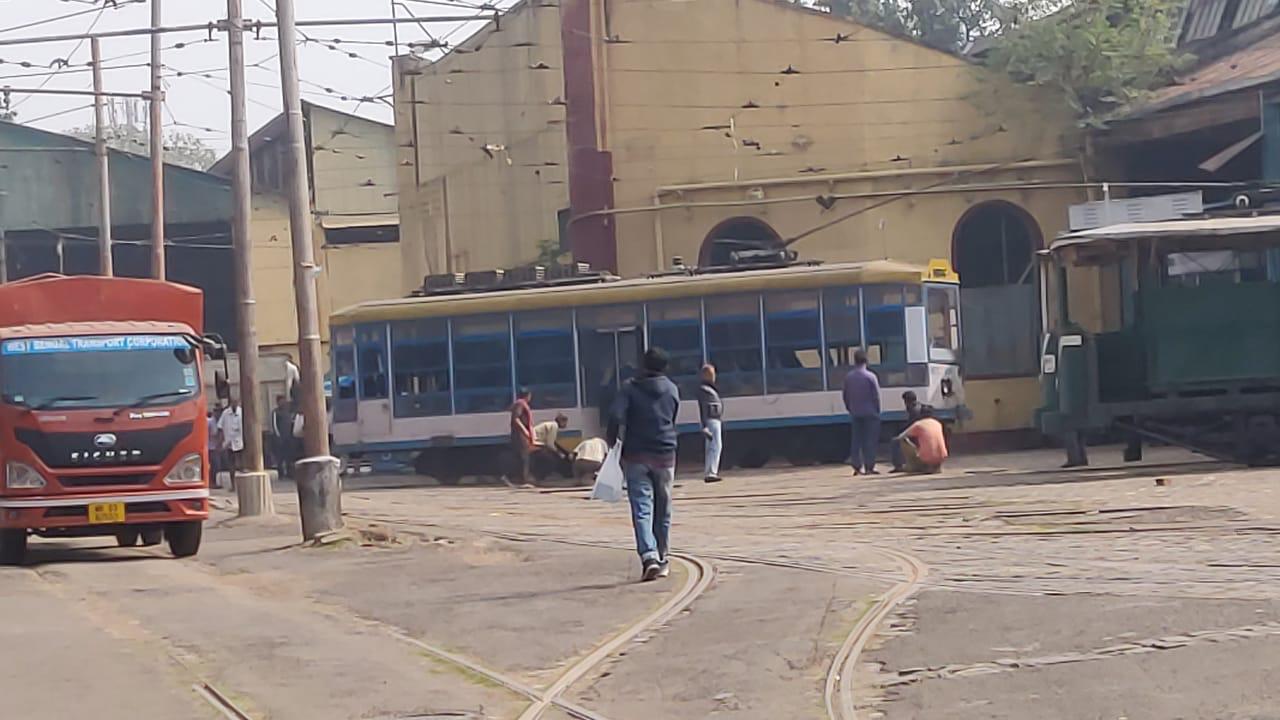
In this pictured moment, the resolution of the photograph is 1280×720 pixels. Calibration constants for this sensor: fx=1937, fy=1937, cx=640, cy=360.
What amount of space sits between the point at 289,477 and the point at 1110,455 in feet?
51.6

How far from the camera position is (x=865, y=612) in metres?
11.2

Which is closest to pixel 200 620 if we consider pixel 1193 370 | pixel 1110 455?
pixel 1193 370

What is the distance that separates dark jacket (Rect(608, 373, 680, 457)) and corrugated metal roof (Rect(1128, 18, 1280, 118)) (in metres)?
18.9

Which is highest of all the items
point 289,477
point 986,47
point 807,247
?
point 986,47

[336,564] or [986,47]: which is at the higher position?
[986,47]

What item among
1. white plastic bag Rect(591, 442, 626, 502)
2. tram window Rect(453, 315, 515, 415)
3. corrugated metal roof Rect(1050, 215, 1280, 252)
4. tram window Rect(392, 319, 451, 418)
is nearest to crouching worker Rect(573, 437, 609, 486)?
tram window Rect(453, 315, 515, 415)

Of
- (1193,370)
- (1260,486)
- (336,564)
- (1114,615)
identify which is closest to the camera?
(1114,615)

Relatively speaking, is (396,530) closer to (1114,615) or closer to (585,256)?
(1114,615)

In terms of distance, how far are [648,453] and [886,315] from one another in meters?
16.2

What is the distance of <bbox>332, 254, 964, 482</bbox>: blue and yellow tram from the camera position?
96.2 ft

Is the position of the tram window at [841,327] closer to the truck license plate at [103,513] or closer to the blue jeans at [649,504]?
the truck license plate at [103,513]

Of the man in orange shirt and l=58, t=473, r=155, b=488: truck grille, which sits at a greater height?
l=58, t=473, r=155, b=488: truck grille

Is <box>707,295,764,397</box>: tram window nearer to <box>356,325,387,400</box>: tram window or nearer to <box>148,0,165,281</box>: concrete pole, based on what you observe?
<box>356,325,387,400</box>: tram window

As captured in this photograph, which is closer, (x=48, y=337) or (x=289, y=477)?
(x=48, y=337)
